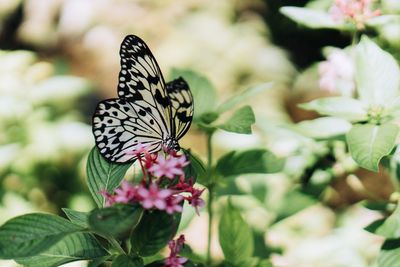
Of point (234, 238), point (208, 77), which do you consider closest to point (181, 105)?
point (234, 238)

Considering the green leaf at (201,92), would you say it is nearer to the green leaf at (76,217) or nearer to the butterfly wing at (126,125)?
the butterfly wing at (126,125)

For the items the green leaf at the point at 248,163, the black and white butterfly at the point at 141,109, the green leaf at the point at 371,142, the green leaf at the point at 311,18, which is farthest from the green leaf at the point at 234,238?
the green leaf at the point at 311,18

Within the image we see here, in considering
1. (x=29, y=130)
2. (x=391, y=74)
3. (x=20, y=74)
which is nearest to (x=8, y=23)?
(x=20, y=74)

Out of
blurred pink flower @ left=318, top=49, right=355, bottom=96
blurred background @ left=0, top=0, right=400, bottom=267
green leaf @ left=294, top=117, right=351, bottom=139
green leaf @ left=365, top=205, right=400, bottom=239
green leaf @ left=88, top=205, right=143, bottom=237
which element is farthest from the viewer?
blurred background @ left=0, top=0, right=400, bottom=267

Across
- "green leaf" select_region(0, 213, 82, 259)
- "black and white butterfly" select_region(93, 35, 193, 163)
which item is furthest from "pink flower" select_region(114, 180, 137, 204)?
"black and white butterfly" select_region(93, 35, 193, 163)

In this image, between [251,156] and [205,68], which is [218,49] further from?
[251,156]

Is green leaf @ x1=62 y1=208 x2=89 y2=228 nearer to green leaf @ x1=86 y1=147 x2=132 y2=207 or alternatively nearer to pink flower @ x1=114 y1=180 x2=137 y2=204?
green leaf @ x1=86 y1=147 x2=132 y2=207
